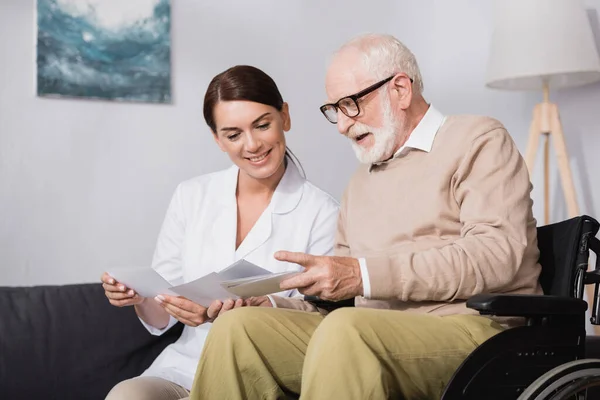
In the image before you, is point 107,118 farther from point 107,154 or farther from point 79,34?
point 79,34

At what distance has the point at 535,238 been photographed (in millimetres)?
1778

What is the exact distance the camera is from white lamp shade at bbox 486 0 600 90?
9.46 feet

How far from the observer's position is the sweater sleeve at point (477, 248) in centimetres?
159

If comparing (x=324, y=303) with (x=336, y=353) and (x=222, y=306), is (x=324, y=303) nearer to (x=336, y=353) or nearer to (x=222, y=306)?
(x=222, y=306)

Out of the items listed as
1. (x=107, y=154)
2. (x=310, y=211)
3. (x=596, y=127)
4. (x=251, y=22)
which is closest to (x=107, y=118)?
(x=107, y=154)

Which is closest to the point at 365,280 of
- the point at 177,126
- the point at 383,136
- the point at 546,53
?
the point at 383,136

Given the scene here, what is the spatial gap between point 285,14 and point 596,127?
1452 mm

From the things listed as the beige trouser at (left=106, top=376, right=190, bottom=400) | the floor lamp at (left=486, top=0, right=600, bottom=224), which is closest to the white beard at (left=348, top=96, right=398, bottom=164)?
the beige trouser at (left=106, top=376, right=190, bottom=400)

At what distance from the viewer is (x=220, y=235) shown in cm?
226

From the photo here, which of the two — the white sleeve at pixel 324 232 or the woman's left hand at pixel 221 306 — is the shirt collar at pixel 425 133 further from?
the woman's left hand at pixel 221 306

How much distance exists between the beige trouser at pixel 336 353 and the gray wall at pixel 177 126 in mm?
1623

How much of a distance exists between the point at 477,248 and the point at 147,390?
94 cm

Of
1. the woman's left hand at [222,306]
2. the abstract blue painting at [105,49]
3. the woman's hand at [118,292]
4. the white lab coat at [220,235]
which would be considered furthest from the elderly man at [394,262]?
the abstract blue painting at [105,49]

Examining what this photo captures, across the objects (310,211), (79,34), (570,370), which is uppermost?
(79,34)
